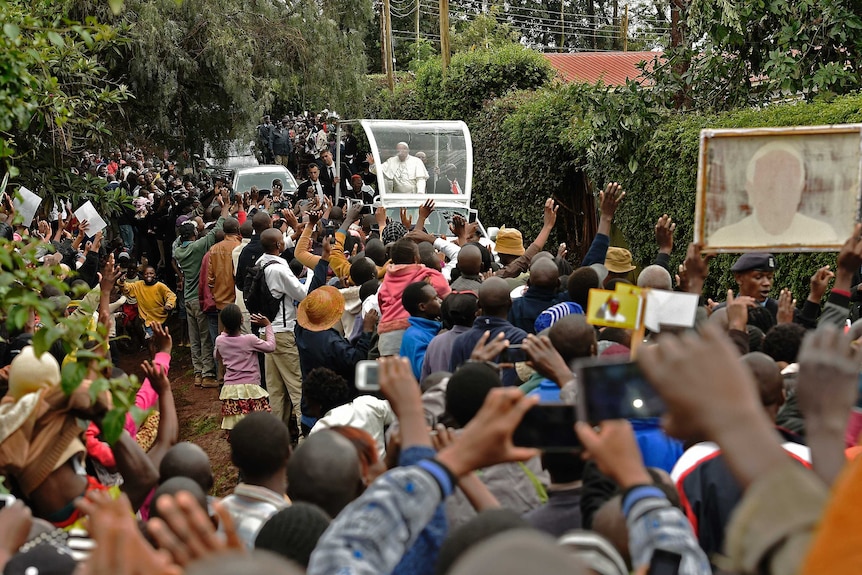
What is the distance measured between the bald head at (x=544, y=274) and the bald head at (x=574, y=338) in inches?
76.9

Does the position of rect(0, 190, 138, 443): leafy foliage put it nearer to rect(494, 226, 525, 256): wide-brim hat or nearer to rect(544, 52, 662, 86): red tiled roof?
rect(494, 226, 525, 256): wide-brim hat

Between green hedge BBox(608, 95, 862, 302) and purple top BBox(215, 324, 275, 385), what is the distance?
482cm

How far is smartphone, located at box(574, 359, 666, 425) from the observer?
7.83ft

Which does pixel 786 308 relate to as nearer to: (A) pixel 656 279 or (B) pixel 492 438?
(A) pixel 656 279

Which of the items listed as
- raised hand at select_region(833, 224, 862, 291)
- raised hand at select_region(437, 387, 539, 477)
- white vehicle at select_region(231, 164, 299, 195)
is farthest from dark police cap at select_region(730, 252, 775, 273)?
white vehicle at select_region(231, 164, 299, 195)

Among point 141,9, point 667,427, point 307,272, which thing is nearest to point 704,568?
point 667,427

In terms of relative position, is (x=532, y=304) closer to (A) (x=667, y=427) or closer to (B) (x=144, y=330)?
(A) (x=667, y=427)

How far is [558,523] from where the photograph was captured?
3.42 meters

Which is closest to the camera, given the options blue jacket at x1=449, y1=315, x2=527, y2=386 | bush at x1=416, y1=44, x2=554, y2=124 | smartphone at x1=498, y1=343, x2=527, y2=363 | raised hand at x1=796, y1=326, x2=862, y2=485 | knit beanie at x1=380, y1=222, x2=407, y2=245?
raised hand at x1=796, y1=326, x2=862, y2=485

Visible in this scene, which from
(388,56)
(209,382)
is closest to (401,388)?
(209,382)

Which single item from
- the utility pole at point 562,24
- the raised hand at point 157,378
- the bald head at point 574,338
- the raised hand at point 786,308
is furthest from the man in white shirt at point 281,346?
the utility pole at point 562,24

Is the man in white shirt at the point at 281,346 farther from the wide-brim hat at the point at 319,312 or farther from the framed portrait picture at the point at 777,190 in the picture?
the framed portrait picture at the point at 777,190

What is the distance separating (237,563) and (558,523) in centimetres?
190

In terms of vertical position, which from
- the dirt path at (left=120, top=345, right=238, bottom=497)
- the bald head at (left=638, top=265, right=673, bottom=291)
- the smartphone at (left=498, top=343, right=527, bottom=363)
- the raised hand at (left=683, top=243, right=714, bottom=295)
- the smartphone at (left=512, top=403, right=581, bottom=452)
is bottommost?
the dirt path at (left=120, top=345, right=238, bottom=497)
